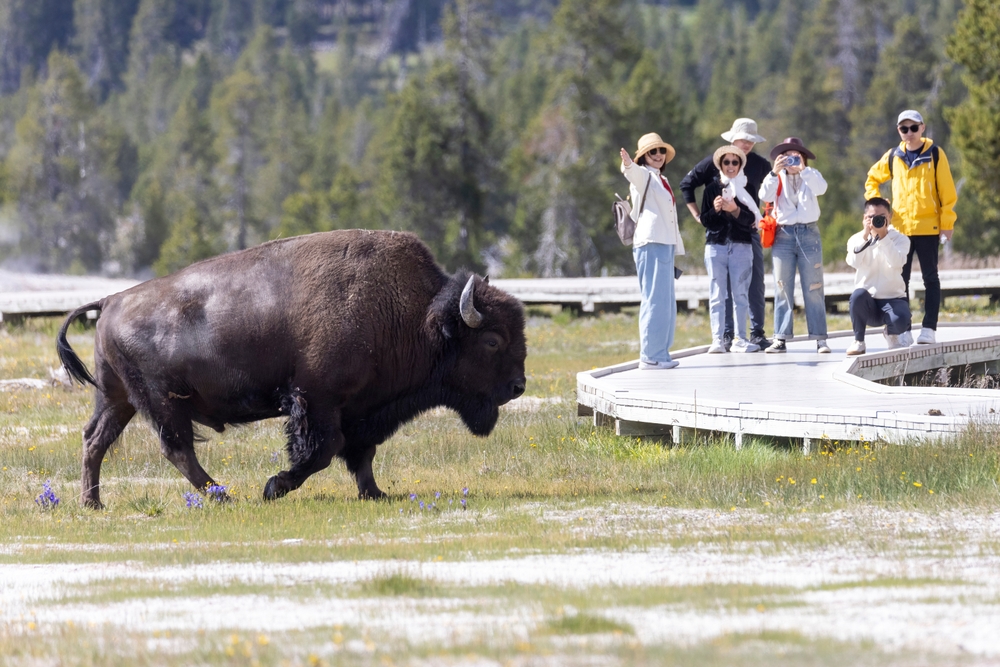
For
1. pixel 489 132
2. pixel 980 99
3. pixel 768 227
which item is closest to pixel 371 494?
pixel 768 227

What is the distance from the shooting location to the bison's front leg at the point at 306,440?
968 cm

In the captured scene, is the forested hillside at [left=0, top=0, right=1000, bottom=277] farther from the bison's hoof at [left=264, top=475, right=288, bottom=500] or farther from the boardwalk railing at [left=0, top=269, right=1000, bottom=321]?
the bison's hoof at [left=264, top=475, right=288, bottom=500]

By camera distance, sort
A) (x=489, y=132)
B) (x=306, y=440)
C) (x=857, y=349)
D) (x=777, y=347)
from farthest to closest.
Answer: (x=489, y=132), (x=777, y=347), (x=857, y=349), (x=306, y=440)

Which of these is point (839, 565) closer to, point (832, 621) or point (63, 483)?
point (832, 621)

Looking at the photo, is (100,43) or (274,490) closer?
(274,490)

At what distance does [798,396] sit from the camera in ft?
36.5

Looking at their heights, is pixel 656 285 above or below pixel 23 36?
below

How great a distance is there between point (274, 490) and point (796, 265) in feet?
21.0

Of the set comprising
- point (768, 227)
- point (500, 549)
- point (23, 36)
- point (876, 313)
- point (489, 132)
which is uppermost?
point (23, 36)

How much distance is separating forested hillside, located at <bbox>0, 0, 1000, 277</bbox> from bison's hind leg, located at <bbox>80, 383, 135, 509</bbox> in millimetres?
26902

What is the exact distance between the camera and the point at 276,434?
45.1ft

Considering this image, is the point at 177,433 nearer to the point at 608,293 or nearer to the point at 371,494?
the point at 371,494

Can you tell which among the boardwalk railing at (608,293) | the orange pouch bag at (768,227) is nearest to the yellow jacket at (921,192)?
the orange pouch bag at (768,227)

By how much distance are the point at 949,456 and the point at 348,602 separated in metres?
4.64
